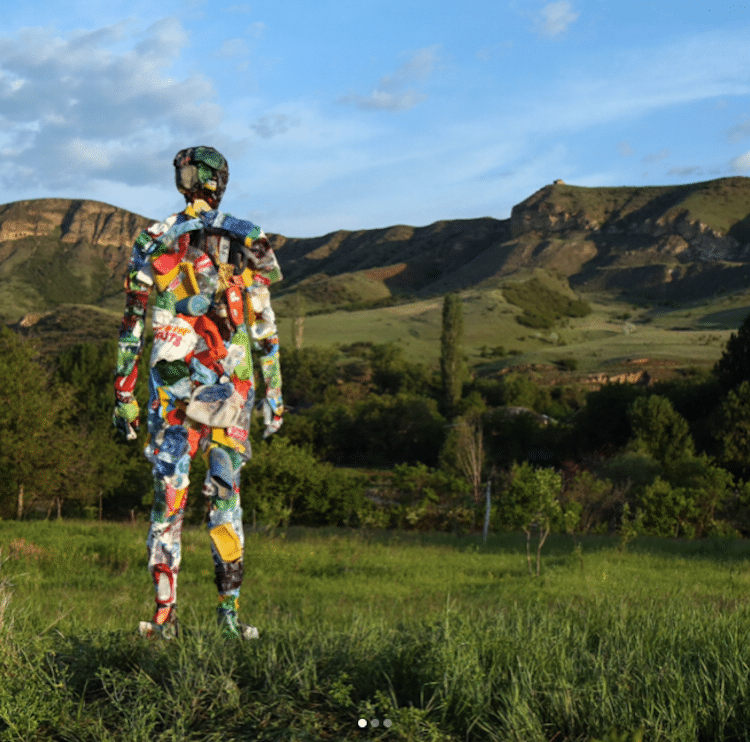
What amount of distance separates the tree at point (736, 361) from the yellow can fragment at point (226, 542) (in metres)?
47.3

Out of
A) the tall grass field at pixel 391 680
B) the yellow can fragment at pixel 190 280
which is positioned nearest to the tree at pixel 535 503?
the tall grass field at pixel 391 680

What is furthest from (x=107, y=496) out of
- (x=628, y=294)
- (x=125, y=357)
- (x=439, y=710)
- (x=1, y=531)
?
(x=628, y=294)

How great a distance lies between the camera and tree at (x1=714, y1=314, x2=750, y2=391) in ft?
157

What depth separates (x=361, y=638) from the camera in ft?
14.0

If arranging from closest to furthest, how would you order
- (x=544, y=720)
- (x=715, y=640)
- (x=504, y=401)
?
(x=544, y=720) → (x=715, y=640) → (x=504, y=401)

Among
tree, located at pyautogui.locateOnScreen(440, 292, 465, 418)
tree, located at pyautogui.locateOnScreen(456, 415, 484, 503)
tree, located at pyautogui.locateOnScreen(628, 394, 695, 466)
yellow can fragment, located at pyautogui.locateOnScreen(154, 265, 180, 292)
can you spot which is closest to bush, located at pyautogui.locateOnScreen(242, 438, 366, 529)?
tree, located at pyautogui.locateOnScreen(456, 415, 484, 503)

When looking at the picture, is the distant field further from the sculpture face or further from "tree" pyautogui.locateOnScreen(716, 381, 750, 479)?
the sculpture face

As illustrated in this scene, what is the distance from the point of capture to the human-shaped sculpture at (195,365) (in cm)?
516

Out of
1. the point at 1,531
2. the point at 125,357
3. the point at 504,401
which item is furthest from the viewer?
the point at 504,401

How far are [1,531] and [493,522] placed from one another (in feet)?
56.5

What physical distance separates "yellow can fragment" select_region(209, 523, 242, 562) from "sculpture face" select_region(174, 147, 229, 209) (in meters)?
2.18

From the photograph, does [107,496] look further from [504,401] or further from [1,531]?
[504,401]

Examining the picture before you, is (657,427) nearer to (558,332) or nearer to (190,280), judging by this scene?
(190,280)

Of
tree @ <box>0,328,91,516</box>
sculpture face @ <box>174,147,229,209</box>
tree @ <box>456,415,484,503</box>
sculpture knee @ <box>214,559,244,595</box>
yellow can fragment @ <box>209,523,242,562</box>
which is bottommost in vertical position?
tree @ <box>456,415,484,503</box>
